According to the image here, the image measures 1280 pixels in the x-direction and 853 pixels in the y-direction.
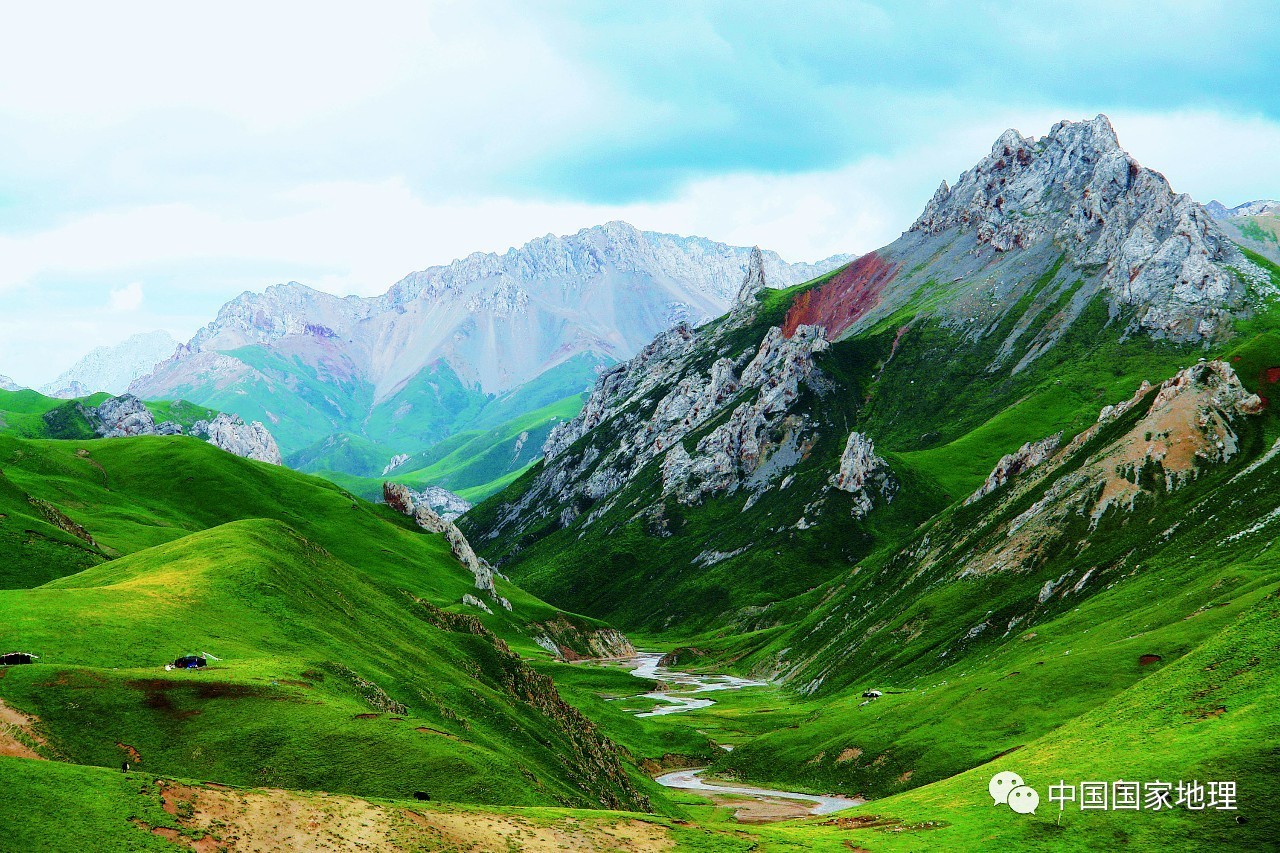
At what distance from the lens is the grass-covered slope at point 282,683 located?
56812 mm

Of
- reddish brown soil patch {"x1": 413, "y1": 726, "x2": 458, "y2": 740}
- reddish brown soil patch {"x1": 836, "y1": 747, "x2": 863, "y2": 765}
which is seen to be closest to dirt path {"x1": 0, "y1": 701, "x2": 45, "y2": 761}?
reddish brown soil patch {"x1": 413, "y1": 726, "x2": 458, "y2": 740}

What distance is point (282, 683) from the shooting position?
218 feet

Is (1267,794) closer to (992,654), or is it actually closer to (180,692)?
(180,692)

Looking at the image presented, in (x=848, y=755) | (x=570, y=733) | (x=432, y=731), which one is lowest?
(x=848, y=755)

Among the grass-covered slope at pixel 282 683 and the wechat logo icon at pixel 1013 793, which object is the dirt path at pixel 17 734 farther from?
the wechat logo icon at pixel 1013 793

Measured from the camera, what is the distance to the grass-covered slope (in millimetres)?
56812

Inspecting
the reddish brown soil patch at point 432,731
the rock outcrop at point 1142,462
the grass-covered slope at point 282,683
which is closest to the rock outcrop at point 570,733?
the grass-covered slope at point 282,683

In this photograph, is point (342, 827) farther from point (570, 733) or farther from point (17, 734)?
point (570, 733)

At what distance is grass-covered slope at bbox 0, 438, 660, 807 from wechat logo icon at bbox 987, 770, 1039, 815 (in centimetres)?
3258

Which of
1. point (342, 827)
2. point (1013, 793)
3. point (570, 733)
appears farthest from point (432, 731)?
point (1013, 793)

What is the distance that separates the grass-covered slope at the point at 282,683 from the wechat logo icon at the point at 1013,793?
32576mm

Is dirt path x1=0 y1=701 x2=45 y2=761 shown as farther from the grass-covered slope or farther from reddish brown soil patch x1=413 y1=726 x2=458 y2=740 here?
reddish brown soil patch x1=413 y1=726 x2=458 y2=740

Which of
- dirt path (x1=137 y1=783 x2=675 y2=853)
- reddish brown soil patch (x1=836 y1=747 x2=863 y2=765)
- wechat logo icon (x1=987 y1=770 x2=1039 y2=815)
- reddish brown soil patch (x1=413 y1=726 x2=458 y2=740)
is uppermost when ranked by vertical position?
reddish brown soil patch (x1=413 y1=726 x2=458 y2=740)

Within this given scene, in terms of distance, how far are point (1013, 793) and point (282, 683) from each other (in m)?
54.5
